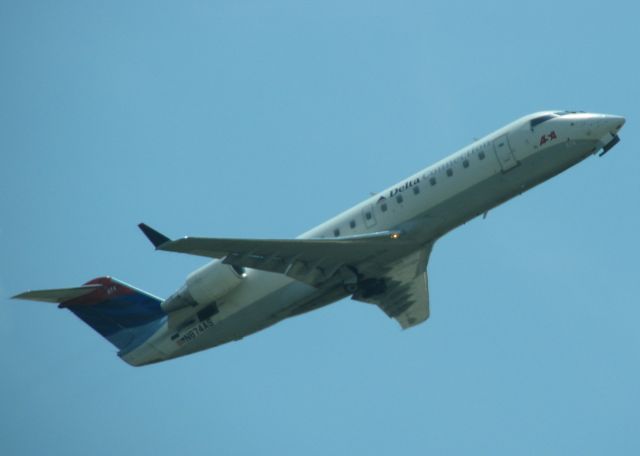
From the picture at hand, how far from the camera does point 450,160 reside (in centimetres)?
2633

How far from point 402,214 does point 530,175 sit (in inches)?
132

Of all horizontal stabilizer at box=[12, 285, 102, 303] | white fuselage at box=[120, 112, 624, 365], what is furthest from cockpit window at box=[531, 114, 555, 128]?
→ horizontal stabilizer at box=[12, 285, 102, 303]

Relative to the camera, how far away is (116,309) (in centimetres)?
3020

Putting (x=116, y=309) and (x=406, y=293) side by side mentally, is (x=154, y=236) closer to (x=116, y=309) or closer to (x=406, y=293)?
(x=116, y=309)

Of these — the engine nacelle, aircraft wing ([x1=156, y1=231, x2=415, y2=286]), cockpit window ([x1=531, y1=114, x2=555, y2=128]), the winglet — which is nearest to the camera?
the winglet

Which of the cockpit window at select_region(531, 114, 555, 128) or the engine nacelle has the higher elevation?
the cockpit window at select_region(531, 114, 555, 128)

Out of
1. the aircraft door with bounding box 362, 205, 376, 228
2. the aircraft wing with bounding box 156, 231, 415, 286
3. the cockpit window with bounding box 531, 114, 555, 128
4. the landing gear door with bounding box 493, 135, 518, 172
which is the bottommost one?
the aircraft wing with bounding box 156, 231, 415, 286

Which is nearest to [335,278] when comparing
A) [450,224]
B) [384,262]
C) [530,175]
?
[384,262]

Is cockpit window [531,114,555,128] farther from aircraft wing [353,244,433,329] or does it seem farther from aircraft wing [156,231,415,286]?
→ aircraft wing [156,231,415,286]

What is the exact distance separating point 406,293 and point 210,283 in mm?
6123

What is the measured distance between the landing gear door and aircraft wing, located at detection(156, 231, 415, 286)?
3110mm

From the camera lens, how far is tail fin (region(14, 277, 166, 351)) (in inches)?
1170

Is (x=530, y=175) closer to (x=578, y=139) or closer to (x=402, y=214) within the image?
(x=578, y=139)

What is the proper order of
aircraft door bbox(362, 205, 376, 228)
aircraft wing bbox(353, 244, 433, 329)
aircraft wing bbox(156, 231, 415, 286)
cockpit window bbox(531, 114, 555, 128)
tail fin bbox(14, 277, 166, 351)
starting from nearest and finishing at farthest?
aircraft wing bbox(156, 231, 415, 286)
cockpit window bbox(531, 114, 555, 128)
aircraft door bbox(362, 205, 376, 228)
aircraft wing bbox(353, 244, 433, 329)
tail fin bbox(14, 277, 166, 351)
